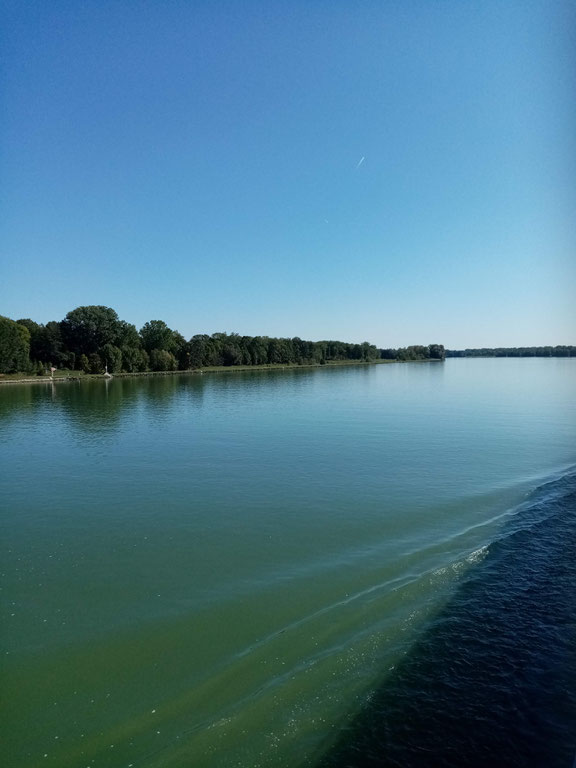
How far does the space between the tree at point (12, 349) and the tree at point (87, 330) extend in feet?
75.0

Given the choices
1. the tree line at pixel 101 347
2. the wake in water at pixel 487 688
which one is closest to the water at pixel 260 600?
the wake in water at pixel 487 688

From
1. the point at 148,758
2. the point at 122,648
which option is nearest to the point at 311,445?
the point at 122,648

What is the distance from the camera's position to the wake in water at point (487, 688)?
18.3 ft

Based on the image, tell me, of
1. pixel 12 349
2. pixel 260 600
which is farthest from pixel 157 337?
pixel 260 600

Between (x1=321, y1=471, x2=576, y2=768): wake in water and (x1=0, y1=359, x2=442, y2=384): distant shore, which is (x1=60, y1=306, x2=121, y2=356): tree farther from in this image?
(x1=321, y1=471, x2=576, y2=768): wake in water

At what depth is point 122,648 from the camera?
795 centimetres

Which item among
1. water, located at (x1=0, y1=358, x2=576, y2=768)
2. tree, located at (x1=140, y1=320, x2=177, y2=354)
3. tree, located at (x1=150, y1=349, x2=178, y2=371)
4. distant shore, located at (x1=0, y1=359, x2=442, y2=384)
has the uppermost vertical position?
tree, located at (x1=140, y1=320, x2=177, y2=354)

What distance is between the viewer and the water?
6.07 m

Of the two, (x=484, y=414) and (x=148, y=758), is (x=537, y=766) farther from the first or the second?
(x=484, y=414)

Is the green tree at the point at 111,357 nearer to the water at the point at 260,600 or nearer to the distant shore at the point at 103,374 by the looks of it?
the distant shore at the point at 103,374

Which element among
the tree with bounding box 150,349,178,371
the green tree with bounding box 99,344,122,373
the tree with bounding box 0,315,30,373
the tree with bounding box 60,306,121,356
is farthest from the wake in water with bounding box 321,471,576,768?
the tree with bounding box 60,306,121,356

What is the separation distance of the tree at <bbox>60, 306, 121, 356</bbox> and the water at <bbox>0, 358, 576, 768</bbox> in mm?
104971

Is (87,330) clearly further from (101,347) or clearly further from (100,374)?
(100,374)

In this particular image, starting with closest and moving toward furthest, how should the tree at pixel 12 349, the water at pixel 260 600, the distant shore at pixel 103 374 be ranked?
the water at pixel 260 600 < the tree at pixel 12 349 < the distant shore at pixel 103 374
